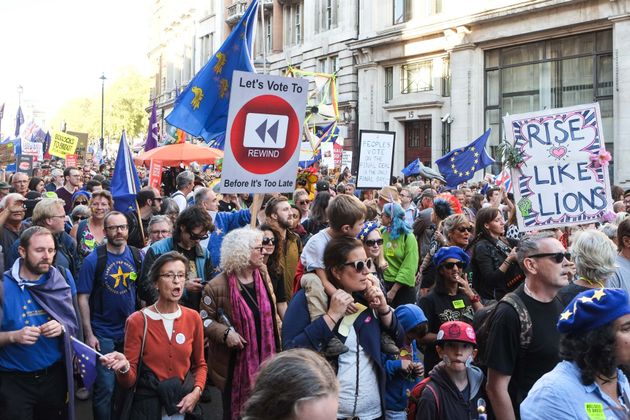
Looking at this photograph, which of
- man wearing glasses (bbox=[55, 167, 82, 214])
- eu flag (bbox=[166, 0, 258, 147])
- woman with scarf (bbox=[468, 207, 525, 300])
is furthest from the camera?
man wearing glasses (bbox=[55, 167, 82, 214])

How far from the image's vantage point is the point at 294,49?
1540 inches

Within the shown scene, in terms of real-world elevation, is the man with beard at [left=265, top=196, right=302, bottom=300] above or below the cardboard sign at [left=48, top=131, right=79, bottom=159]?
below

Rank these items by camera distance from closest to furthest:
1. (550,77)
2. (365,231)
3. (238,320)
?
(238,320), (365,231), (550,77)

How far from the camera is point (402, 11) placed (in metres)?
31.0

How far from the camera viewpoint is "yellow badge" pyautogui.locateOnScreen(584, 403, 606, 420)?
113 inches

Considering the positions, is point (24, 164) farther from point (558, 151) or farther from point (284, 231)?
point (558, 151)

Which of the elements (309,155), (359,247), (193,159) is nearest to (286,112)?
(359,247)

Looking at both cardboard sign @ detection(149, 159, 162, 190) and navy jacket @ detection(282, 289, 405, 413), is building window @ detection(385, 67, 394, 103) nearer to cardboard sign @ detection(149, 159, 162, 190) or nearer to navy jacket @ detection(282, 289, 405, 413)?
cardboard sign @ detection(149, 159, 162, 190)

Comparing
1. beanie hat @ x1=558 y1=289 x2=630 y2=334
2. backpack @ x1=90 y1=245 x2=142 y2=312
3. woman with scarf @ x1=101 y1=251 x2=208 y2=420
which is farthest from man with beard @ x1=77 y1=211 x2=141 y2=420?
beanie hat @ x1=558 y1=289 x2=630 y2=334

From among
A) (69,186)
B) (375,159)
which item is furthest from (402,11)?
(69,186)

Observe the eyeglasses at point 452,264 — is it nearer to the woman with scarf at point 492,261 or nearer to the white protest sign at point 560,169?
the woman with scarf at point 492,261

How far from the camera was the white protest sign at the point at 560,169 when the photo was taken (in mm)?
6914

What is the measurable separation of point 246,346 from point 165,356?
0.62 meters

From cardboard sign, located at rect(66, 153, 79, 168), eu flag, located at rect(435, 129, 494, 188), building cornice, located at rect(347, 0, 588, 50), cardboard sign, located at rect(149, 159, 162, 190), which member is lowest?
cardboard sign, located at rect(149, 159, 162, 190)
